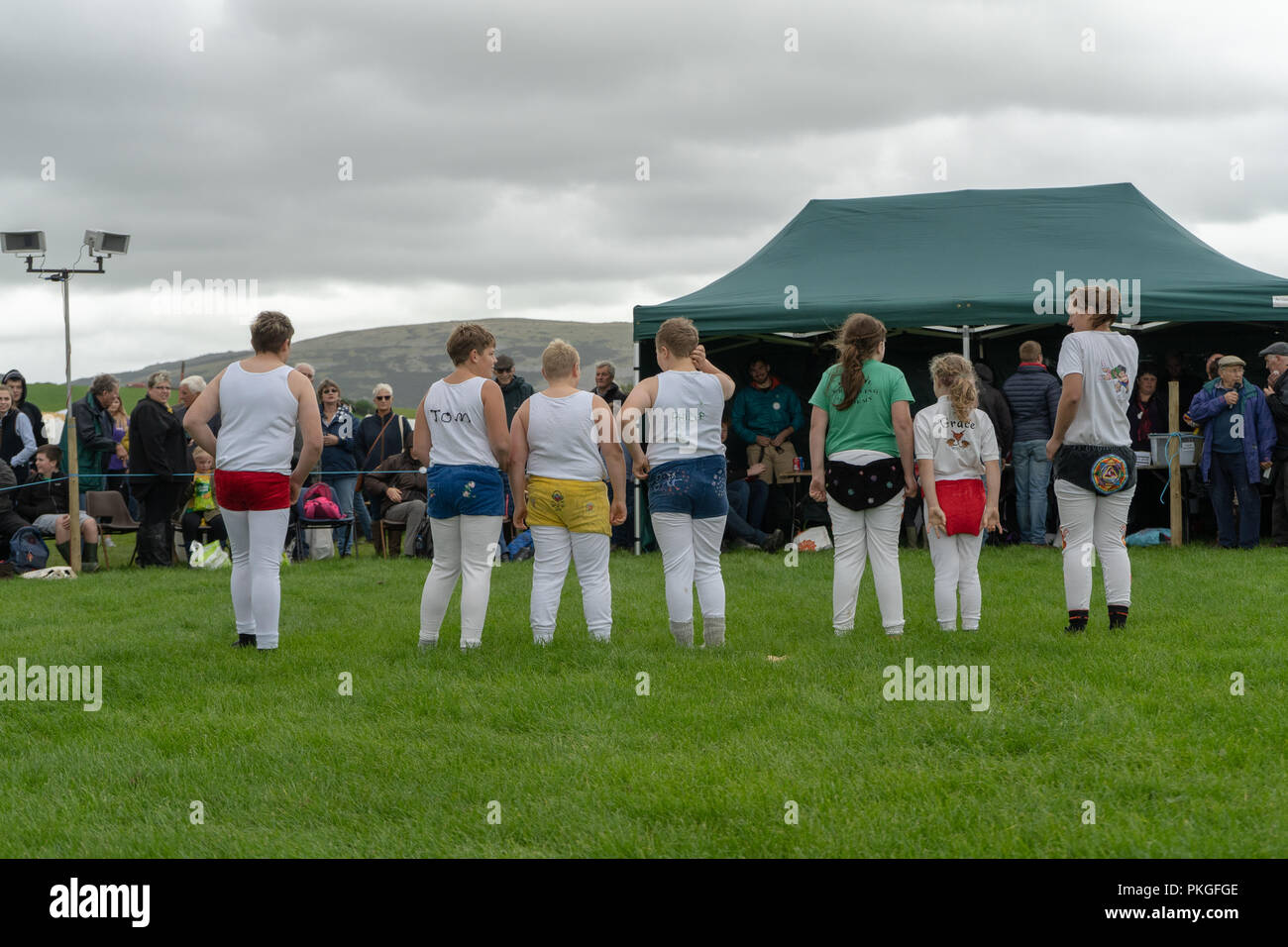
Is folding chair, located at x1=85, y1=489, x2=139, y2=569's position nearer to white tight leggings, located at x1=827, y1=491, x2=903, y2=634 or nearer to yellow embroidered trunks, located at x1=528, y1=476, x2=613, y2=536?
yellow embroidered trunks, located at x1=528, y1=476, x2=613, y2=536

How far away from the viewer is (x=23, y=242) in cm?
1166

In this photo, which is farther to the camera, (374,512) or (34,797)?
(374,512)


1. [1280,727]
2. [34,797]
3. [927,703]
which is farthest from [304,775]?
[1280,727]

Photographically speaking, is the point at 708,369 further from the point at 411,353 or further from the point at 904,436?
the point at 411,353

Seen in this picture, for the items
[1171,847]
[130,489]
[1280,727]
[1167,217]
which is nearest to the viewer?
[1171,847]

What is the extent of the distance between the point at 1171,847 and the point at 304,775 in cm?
293

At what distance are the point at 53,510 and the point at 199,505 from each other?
137 cm

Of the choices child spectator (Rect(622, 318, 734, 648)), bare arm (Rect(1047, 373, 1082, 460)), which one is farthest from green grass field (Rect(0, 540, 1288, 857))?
bare arm (Rect(1047, 373, 1082, 460))

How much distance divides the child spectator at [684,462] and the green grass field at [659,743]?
435 mm

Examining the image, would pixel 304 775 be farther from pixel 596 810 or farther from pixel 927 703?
pixel 927 703

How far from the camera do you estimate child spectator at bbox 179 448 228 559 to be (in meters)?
11.7

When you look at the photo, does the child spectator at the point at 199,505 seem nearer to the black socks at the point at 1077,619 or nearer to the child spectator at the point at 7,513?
the child spectator at the point at 7,513

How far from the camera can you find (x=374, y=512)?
12992 mm
